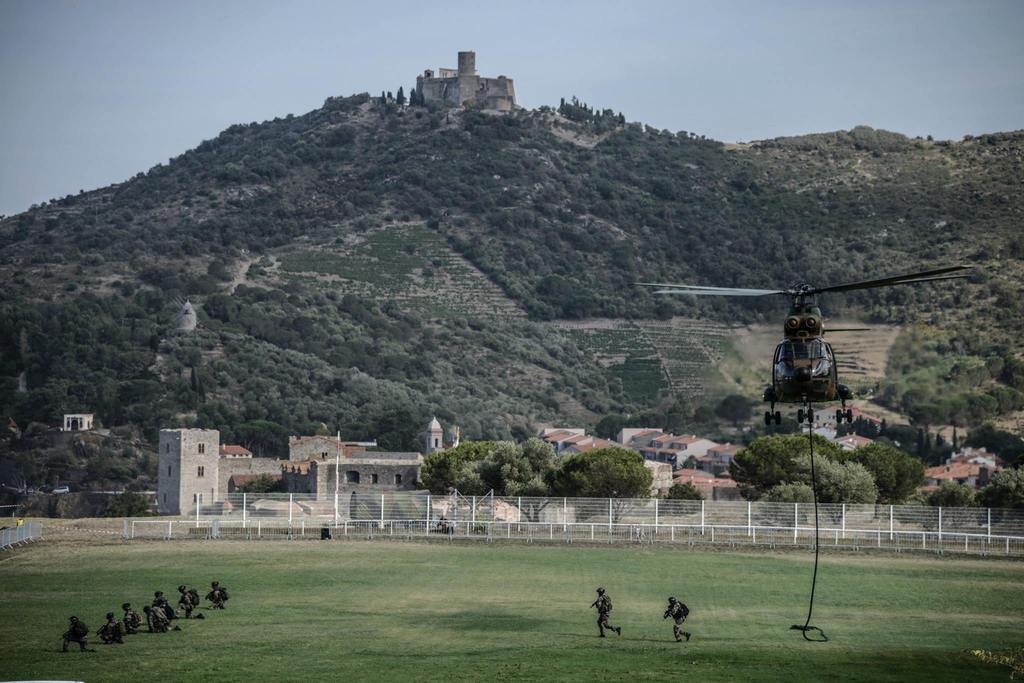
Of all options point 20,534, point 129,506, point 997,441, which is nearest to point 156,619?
point 20,534

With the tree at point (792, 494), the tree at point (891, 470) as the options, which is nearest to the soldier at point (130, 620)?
the tree at point (792, 494)

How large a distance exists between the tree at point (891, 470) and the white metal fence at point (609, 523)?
19467 millimetres

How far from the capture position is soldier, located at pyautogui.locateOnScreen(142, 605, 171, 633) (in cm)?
4194

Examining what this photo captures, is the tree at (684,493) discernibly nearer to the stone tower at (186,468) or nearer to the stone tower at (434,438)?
the stone tower at (186,468)

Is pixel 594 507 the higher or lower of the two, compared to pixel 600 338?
lower

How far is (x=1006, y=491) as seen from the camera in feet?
258

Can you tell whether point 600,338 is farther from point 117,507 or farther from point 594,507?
point 594,507

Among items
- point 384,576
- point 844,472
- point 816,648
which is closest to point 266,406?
point 844,472

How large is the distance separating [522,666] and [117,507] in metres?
75.5

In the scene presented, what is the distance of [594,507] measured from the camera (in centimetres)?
7212

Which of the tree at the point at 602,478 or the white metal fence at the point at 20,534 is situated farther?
the tree at the point at 602,478

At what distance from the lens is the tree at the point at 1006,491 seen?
7775 centimetres

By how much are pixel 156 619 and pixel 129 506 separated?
69.2 m

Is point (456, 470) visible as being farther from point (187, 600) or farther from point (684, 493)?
point (187, 600)
